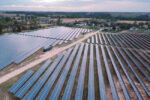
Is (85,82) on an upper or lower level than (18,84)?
upper

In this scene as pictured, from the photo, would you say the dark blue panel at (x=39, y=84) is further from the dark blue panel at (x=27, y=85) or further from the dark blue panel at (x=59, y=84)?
the dark blue panel at (x=59, y=84)

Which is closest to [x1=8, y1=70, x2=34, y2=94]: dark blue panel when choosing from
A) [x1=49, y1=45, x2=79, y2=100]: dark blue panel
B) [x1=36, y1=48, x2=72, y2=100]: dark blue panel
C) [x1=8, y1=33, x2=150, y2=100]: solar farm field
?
[x1=8, y1=33, x2=150, y2=100]: solar farm field

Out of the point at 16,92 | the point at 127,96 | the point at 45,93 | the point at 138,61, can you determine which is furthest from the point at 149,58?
the point at 16,92

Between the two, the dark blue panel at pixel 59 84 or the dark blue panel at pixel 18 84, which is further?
the dark blue panel at pixel 18 84

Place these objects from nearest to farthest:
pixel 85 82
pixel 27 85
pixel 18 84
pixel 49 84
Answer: pixel 27 85 → pixel 18 84 → pixel 49 84 → pixel 85 82

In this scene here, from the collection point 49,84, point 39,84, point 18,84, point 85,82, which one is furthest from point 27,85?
point 85,82

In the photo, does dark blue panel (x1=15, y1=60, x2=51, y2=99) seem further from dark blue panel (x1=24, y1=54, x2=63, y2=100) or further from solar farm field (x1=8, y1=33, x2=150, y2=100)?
dark blue panel (x1=24, y1=54, x2=63, y2=100)

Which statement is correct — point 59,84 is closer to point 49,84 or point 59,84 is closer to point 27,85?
point 49,84


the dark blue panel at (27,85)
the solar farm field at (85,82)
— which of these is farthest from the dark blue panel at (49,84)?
the dark blue panel at (27,85)

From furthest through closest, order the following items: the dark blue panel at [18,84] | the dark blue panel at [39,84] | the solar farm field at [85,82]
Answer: the dark blue panel at [18,84] < the solar farm field at [85,82] < the dark blue panel at [39,84]

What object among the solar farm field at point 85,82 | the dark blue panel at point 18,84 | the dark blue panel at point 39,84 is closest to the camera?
the dark blue panel at point 39,84

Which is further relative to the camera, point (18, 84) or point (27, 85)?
point (18, 84)

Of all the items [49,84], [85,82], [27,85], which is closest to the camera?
[27,85]
